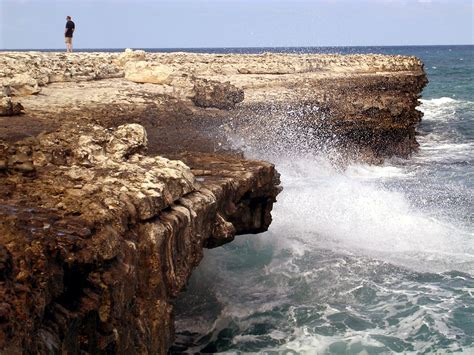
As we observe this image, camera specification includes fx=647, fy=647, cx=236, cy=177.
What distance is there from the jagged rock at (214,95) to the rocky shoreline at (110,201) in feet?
0.08

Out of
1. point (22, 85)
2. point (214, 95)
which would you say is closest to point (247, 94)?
point (214, 95)

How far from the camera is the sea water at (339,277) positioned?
6383mm

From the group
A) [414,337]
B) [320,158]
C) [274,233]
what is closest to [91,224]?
[414,337]

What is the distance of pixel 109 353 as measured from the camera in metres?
4.12

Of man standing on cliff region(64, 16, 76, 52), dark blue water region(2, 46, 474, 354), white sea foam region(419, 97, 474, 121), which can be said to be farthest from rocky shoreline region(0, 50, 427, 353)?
white sea foam region(419, 97, 474, 121)

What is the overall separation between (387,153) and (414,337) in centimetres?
1037

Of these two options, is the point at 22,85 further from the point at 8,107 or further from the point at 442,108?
the point at 442,108

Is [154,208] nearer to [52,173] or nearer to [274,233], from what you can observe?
[52,173]

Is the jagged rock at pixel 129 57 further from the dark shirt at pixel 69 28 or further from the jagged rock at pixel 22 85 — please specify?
the jagged rock at pixel 22 85

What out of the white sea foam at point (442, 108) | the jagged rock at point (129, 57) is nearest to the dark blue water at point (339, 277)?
the jagged rock at point (129, 57)

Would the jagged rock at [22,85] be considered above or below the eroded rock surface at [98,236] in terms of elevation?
above

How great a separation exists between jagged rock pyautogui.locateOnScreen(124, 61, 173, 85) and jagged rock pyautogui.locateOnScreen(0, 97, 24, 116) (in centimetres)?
470

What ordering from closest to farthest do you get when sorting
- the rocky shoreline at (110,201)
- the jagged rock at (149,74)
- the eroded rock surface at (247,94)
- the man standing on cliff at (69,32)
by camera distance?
1. the rocky shoreline at (110,201)
2. the eroded rock surface at (247,94)
3. the jagged rock at (149,74)
4. the man standing on cliff at (69,32)

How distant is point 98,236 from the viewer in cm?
414
